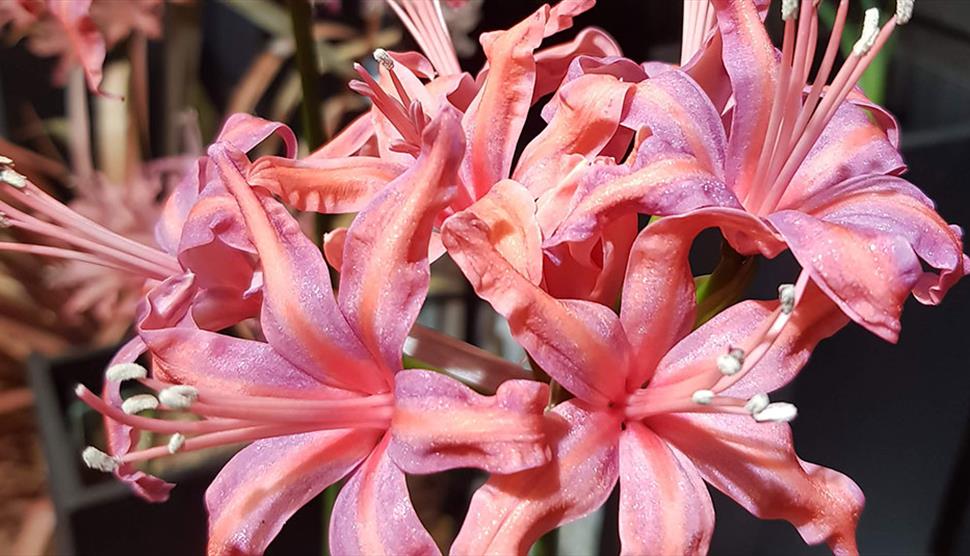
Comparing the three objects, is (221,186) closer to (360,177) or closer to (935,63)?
(360,177)

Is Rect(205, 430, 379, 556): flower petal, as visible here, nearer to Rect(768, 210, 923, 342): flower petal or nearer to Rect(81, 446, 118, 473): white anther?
Rect(81, 446, 118, 473): white anther

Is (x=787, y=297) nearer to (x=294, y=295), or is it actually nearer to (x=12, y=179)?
(x=294, y=295)

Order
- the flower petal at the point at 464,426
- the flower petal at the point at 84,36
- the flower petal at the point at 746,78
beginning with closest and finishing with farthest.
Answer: the flower petal at the point at 464,426
the flower petal at the point at 746,78
the flower petal at the point at 84,36

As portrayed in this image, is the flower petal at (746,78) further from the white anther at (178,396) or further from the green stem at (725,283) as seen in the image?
the white anther at (178,396)

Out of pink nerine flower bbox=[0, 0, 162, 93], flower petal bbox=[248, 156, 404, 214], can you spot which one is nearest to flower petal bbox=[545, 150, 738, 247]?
flower petal bbox=[248, 156, 404, 214]

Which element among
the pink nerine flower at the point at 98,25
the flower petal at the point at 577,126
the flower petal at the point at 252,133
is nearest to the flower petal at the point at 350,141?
the flower petal at the point at 252,133

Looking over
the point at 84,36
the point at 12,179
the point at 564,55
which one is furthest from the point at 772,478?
the point at 84,36
